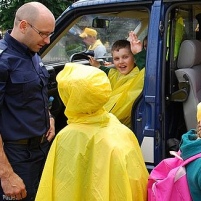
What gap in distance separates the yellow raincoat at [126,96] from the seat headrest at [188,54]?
0.99 feet

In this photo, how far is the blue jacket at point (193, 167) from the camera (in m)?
1.76

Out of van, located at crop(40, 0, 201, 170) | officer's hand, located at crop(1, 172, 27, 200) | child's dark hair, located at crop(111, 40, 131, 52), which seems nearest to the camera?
officer's hand, located at crop(1, 172, 27, 200)

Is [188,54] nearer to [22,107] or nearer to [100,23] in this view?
[100,23]

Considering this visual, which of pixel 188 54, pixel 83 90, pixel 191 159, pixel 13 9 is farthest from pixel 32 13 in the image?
pixel 13 9

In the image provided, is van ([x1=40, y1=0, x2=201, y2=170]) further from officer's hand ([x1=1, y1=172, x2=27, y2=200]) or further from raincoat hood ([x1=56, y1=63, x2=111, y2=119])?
officer's hand ([x1=1, y1=172, x2=27, y2=200])

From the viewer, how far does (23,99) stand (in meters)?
2.40

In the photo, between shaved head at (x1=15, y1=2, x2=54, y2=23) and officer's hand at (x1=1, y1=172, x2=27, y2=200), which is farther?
shaved head at (x1=15, y1=2, x2=54, y2=23)

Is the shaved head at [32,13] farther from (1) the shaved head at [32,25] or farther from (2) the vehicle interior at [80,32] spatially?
(2) the vehicle interior at [80,32]

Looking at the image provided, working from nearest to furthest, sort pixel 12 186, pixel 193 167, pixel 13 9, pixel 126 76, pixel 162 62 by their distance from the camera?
1. pixel 193 167
2. pixel 12 186
3. pixel 162 62
4. pixel 126 76
5. pixel 13 9

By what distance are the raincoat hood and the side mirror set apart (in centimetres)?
154

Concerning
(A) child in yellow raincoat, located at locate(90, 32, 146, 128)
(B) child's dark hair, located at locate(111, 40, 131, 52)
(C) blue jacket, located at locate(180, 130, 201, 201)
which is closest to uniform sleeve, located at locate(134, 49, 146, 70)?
(A) child in yellow raincoat, located at locate(90, 32, 146, 128)

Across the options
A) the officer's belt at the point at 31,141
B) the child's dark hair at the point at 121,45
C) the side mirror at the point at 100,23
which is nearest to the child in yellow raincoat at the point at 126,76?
the child's dark hair at the point at 121,45

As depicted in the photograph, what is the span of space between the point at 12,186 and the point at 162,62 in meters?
1.25

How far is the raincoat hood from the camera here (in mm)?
1938
